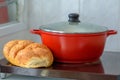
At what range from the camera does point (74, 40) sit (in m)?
1.01

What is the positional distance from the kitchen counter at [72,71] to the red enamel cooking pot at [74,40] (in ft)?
0.11

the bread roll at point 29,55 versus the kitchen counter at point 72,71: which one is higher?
the bread roll at point 29,55

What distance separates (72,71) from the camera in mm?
971

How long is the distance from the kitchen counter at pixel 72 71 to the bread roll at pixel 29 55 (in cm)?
2

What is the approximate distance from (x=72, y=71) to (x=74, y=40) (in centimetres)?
12

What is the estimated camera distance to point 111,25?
1.39m

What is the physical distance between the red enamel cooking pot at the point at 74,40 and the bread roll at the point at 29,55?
4 cm

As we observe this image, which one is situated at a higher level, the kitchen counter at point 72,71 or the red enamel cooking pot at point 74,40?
the red enamel cooking pot at point 74,40

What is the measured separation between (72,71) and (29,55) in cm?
16

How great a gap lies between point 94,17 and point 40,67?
20.1 inches

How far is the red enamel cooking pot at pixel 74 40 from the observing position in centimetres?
101

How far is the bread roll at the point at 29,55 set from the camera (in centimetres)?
99

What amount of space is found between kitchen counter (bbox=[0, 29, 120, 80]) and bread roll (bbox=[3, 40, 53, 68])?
0.08 ft

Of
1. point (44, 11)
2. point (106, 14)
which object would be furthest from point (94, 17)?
point (44, 11)
